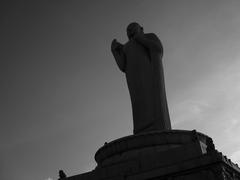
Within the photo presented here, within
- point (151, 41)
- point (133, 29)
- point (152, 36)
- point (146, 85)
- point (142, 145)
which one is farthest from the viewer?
point (133, 29)

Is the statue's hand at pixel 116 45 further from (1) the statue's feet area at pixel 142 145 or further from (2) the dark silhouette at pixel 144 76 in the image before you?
(1) the statue's feet area at pixel 142 145

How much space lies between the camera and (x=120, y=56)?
556 inches

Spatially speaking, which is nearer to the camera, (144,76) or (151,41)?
(144,76)

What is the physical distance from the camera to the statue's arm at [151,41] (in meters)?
13.4

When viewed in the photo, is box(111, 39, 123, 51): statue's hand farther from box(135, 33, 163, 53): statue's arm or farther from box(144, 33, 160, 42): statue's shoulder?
box(144, 33, 160, 42): statue's shoulder

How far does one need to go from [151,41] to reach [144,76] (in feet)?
3.94

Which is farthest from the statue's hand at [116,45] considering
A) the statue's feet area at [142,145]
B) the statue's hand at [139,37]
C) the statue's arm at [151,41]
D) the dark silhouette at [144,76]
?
the statue's feet area at [142,145]

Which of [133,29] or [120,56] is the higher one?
[133,29]

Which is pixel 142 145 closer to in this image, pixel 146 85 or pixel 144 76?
pixel 146 85

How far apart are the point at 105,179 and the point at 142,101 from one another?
3574mm

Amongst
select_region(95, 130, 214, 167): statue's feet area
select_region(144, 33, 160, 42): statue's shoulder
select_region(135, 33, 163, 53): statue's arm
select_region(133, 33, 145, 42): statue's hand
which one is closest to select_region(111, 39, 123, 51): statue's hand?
select_region(133, 33, 145, 42): statue's hand

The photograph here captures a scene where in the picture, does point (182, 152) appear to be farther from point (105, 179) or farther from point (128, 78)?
point (128, 78)

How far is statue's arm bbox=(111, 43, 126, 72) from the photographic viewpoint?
14047mm

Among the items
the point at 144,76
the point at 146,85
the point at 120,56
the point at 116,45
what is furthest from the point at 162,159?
the point at 116,45
